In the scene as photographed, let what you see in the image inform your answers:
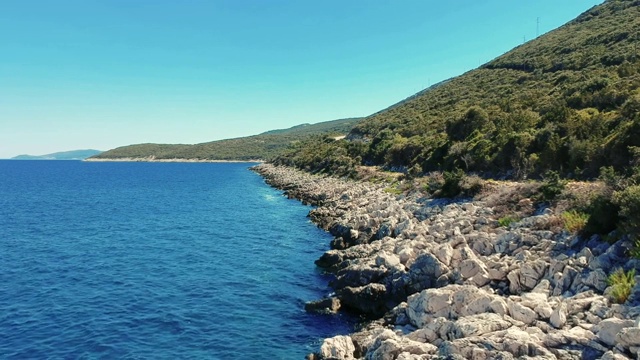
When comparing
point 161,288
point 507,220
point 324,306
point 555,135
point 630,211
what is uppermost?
point 555,135

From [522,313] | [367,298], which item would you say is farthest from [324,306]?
[522,313]

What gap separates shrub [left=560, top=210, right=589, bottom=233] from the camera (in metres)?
17.5

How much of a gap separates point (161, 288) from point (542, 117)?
36.3 m

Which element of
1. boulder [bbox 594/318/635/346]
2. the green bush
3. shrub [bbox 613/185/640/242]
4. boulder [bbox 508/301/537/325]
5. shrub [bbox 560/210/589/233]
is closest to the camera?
boulder [bbox 594/318/635/346]

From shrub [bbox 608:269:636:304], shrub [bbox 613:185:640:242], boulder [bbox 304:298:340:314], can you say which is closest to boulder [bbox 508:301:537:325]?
shrub [bbox 608:269:636:304]

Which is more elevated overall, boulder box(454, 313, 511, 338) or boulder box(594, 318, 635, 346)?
boulder box(594, 318, 635, 346)

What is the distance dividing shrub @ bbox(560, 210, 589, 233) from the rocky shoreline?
1.24ft

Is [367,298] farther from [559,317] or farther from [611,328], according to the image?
[611,328]

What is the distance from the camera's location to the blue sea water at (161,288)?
18234 mm

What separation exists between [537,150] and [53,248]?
4172cm

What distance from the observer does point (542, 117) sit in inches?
1571

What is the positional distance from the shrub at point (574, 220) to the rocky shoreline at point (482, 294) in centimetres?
38

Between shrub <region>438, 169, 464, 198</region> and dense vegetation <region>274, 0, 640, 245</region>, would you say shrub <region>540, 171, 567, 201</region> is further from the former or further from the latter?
shrub <region>438, 169, 464, 198</region>

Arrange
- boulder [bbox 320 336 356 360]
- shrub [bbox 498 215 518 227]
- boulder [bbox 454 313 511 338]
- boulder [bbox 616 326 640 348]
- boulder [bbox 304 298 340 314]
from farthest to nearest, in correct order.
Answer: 1. shrub [bbox 498 215 518 227]
2. boulder [bbox 304 298 340 314]
3. boulder [bbox 320 336 356 360]
4. boulder [bbox 454 313 511 338]
5. boulder [bbox 616 326 640 348]
